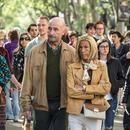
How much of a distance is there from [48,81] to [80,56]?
22.6 inches

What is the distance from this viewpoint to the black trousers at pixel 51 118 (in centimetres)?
841

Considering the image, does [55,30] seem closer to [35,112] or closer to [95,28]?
[35,112]

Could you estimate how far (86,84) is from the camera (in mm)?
8578

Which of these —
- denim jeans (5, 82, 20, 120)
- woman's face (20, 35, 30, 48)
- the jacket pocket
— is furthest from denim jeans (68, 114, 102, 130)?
denim jeans (5, 82, 20, 120)

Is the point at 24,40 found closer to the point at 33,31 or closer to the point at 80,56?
the point at 33,31

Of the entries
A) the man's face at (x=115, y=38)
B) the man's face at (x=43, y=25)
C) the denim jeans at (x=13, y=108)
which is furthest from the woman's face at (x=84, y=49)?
the man's face at (x=115, y=38)

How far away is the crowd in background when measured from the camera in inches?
367

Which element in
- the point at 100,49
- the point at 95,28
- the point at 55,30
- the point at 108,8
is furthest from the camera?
the point at 108,8

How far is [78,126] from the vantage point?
8.63m

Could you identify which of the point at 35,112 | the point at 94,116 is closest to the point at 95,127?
the point at 94,116

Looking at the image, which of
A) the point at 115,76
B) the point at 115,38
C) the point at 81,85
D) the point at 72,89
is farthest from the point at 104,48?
the point at 115,38

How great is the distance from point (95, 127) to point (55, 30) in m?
1.34

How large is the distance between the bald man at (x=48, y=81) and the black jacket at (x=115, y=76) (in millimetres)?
2442

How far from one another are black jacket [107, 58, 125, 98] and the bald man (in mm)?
2442
